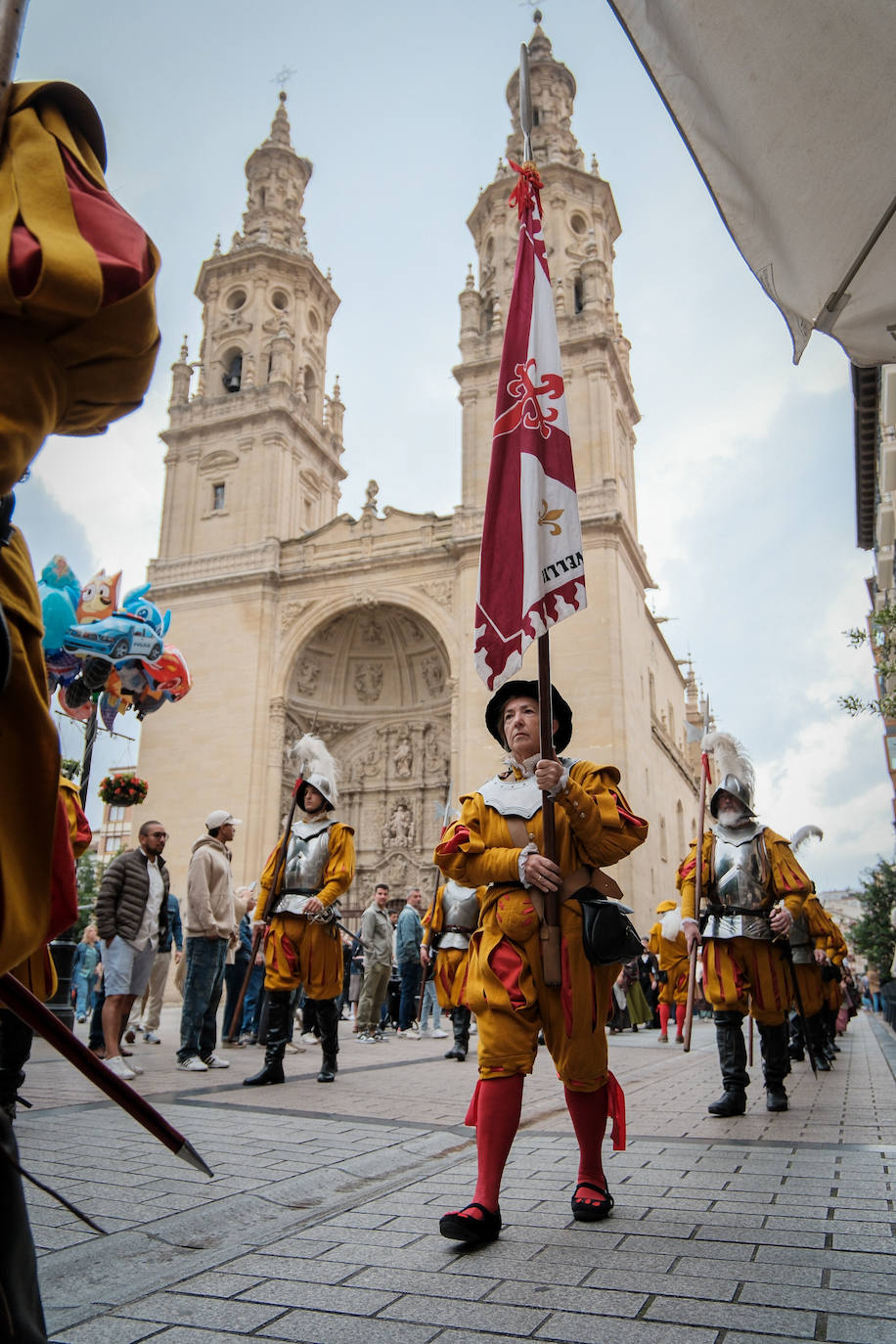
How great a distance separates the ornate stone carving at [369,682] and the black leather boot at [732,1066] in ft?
76.1

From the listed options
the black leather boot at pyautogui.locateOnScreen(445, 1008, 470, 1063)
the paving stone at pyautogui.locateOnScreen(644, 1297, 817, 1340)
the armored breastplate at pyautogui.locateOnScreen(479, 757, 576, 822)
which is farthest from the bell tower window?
the paving stone at pyautogui.locateOnScreen(644, 1297, 817, 1340)

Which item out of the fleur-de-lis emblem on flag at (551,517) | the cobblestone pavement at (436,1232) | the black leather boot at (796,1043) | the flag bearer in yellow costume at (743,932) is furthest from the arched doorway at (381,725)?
the fleur-de-lis emblem on flag at (551,517)

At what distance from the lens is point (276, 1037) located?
21.1 ft

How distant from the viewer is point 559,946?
9.93ft

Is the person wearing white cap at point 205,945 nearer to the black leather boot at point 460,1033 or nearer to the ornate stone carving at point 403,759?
the black leather boot at point 460,1033

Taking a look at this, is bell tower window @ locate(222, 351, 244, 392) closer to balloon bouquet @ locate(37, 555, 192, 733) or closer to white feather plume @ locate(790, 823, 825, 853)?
balloon bouquet @ locate(37, 555, 192, 733)

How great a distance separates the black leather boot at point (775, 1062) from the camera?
5.64 meters

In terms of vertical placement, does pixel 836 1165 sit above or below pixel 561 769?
below

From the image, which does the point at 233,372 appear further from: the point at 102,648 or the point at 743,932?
the point at 743,932

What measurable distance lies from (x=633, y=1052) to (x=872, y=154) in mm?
10211

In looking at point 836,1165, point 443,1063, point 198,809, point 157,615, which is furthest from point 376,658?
point 836,1165

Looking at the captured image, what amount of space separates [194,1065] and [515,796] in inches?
203

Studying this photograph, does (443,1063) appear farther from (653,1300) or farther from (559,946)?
(653,1300)

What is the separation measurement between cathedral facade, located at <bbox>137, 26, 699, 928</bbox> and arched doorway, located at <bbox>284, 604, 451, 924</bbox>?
2.6 inches
